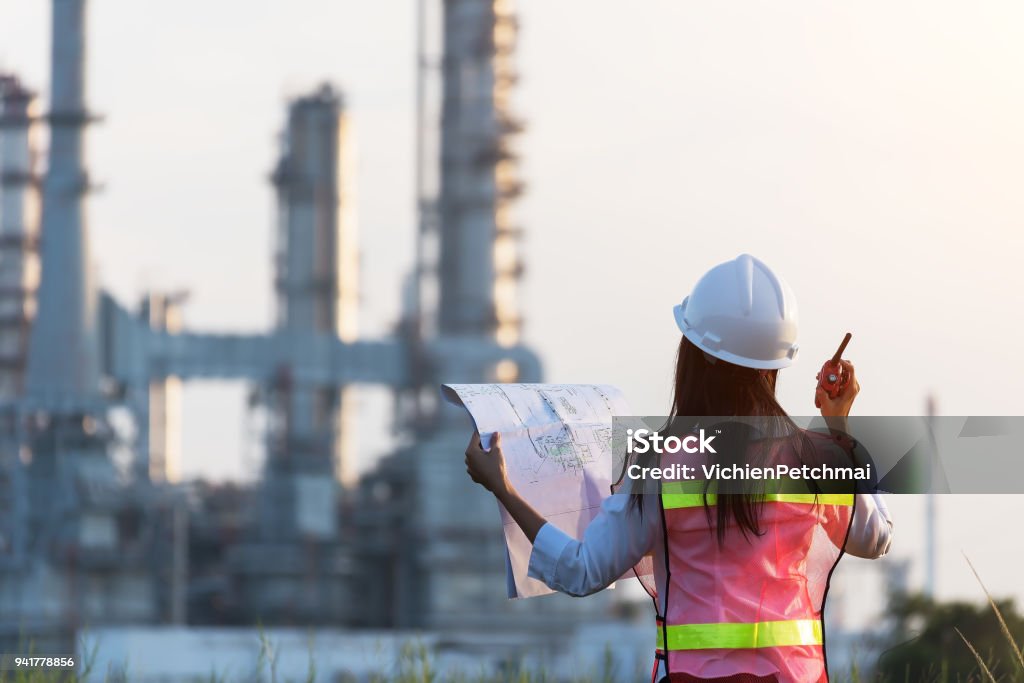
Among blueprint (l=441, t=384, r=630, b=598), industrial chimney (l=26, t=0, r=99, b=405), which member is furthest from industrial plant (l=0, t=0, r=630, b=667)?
blueprint (l=441, t=384, r=630, b=598)

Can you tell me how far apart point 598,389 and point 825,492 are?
881 mm

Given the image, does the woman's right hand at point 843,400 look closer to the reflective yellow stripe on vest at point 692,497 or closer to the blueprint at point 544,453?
the reflective yellow stripe on vest at point 692,497

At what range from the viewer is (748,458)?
9.37 ft

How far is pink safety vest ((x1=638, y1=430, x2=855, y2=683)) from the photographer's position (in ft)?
9.30

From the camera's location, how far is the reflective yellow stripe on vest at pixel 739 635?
283 centimetres

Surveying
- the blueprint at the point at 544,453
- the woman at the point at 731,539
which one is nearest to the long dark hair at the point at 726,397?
the woman at the point at 731,539

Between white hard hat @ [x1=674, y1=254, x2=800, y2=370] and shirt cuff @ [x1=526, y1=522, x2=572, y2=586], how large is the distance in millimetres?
455

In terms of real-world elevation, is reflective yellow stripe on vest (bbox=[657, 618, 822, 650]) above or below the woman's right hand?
below

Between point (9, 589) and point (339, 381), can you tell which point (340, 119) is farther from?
point (9, 589)

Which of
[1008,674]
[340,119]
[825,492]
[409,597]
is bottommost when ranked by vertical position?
[409,597]

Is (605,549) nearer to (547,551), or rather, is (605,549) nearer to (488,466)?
(547,551)

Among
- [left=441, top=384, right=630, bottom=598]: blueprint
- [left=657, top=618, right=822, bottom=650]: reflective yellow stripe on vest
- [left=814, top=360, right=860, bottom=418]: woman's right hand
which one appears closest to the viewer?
[left=657, top=618, right=822, bottom=650]: reflective yellow stripe on vest

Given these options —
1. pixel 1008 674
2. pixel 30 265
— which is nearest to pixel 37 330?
pixel 30 265

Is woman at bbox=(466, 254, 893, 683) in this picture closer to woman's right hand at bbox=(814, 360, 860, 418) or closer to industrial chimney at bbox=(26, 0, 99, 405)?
woman's right hand at bbox=(814, 360, 860, 418)
